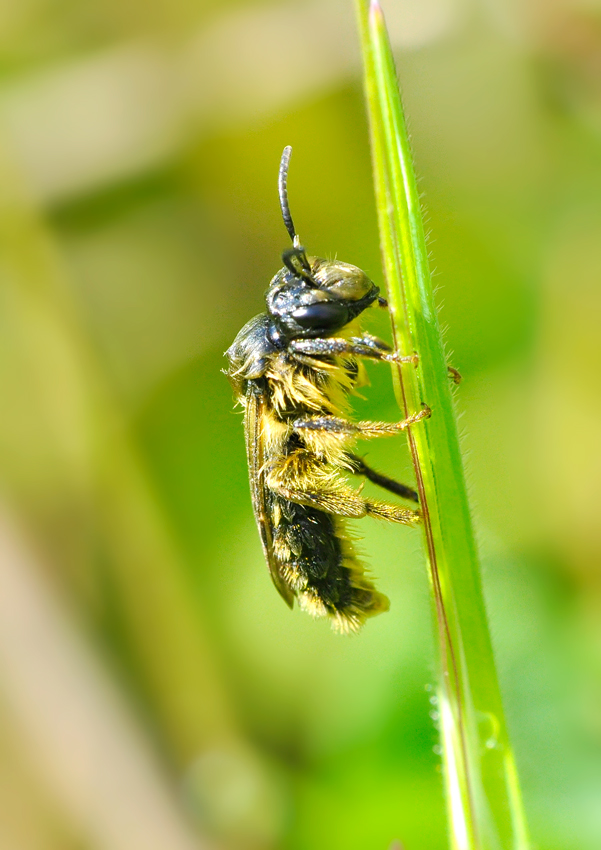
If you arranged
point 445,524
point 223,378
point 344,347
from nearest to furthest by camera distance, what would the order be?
point 445,524 → point 344,347 → point 223,378

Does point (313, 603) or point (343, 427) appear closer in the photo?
point (343, 427)

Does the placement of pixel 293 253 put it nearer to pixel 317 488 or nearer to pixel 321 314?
pixel 321 314

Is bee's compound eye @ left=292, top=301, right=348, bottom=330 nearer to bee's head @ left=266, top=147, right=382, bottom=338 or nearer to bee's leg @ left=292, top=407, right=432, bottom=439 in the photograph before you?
bee's head @ left=266, top=147, right=382, bottom=338

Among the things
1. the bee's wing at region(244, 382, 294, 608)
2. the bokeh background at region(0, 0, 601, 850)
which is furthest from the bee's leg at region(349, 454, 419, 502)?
the bokeh background at region(0, 0, 601, 850)

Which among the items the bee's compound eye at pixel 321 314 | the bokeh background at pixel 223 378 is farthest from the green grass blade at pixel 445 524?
the bokeh background at pixel 223 378

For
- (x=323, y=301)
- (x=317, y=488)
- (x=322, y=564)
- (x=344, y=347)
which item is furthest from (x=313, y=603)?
(x=323, y=301)

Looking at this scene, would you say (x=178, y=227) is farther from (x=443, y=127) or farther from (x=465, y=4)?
(x=465, y=4)
